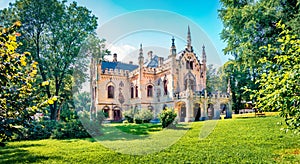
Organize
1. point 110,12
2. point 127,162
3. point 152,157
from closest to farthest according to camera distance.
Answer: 1. point 127,162
2. point 152,157
3. point 110,12

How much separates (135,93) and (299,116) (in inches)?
965

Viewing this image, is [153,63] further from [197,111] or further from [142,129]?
[142,129]

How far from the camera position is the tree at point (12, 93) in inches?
112

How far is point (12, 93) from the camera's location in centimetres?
320

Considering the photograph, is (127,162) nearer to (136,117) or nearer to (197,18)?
(197,18)

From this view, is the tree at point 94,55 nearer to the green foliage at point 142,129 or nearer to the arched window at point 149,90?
the arched window at point 149,90


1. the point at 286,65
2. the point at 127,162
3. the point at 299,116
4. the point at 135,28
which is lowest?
the point at 127,162

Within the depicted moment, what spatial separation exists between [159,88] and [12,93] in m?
24.5

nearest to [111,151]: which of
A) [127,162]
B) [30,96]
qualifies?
[127,162]

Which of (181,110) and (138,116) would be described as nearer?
(138,116)

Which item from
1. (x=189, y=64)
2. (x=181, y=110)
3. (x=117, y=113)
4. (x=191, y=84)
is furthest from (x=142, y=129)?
(x=189, y=64)

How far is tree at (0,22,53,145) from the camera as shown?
2.85 m

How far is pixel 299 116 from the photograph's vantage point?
438 centimetres

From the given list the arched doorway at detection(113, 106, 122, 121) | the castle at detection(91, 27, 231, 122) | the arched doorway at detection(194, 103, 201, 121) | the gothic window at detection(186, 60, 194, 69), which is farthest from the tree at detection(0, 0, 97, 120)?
the arched doorway at detection(194, 103, 201, 121)
